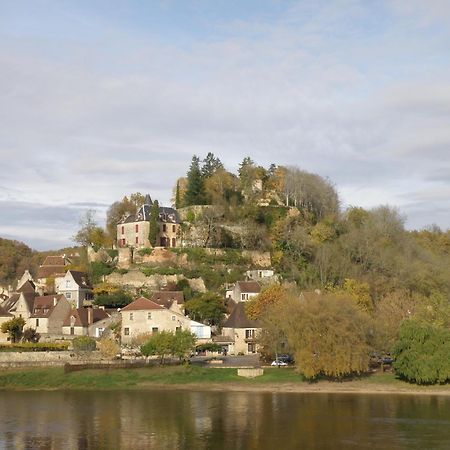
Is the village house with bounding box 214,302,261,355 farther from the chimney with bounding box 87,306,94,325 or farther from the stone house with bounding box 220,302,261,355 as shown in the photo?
the chimney with bounding box 87,306,94,325

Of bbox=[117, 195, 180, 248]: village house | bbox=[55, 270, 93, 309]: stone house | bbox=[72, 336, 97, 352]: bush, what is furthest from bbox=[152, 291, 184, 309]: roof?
bbox=[117, 195, 180, 248]: village house

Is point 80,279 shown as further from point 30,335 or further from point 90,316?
point 30,335

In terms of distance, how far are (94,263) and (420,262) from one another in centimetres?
3590

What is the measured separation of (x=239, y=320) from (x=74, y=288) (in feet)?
63.5

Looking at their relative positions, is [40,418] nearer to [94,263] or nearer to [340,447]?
[340,447]

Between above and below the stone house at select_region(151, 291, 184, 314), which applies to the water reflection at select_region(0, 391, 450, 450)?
below

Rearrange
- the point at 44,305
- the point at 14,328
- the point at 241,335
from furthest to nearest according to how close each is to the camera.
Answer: the point at 44,305
the point at 14,328
the point at 241,335

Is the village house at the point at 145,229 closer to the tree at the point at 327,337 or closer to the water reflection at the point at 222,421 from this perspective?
the tree at the point at 327,337

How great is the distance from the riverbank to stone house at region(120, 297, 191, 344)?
11.3m

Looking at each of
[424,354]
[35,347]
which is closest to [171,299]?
[35,347]

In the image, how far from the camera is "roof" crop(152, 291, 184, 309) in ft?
228

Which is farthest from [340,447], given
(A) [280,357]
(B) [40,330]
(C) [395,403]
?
(B) [40,330]

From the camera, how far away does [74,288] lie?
244ft

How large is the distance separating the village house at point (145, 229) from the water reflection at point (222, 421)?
37.1m
